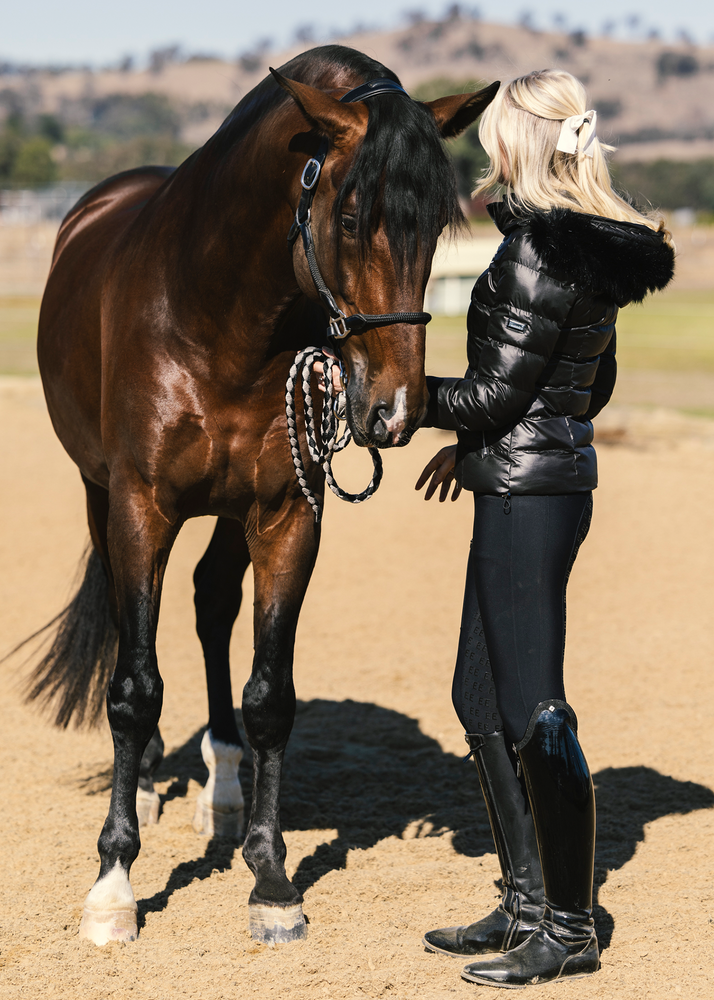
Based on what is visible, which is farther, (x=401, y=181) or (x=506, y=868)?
(x=506, y=868)

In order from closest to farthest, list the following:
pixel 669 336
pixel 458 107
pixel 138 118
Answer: pixel 458 107 < pixel 669 336 < pixel 138 118

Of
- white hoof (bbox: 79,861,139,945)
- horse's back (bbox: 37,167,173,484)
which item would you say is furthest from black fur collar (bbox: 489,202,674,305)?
white hoof (bbox: 79,861,139,945)

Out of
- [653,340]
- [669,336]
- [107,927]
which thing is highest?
[669,336]

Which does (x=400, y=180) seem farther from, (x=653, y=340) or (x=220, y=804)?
(x=653, y=340)

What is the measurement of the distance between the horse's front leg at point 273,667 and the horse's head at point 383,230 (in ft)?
2.24

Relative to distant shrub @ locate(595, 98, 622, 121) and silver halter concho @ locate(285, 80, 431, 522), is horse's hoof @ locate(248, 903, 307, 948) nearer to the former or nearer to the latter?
silver halter concho @ locate(285, 80, 431, 522)

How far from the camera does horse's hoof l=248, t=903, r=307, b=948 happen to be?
275 cm

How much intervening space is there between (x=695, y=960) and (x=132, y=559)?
1.71 m

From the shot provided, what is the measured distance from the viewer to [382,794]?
386 centimetres

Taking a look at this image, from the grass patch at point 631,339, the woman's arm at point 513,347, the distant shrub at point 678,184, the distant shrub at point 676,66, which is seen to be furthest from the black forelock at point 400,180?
the distant shrub at point 676,66

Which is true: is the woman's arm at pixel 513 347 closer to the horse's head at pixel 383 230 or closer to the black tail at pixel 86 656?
the horse's head at pixel 383 230

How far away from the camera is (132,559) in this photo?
2830mm

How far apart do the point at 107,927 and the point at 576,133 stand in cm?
221

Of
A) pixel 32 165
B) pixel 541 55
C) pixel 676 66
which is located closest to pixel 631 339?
pixel 32 165
